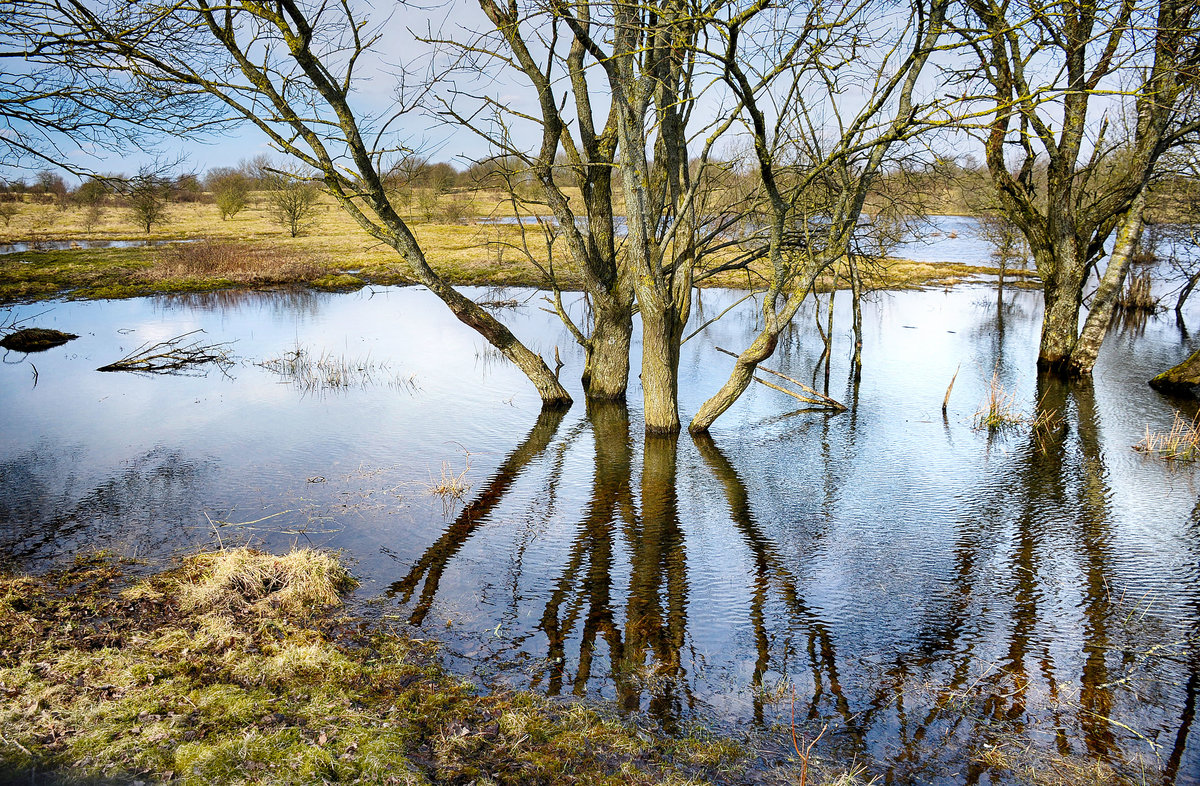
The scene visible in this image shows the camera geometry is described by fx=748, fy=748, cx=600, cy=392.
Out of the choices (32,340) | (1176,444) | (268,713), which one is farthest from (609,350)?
(32,340)

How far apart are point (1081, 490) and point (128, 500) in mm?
11955

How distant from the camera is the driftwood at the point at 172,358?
1670cm

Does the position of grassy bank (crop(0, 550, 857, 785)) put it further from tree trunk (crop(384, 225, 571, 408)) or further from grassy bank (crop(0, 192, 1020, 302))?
grassy bank (crop(0, 192, 1020, 302))

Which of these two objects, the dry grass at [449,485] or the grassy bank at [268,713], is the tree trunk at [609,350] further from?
the grassy bank at [268,713]

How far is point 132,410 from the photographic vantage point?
13.3 meters

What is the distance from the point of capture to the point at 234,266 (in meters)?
32.5

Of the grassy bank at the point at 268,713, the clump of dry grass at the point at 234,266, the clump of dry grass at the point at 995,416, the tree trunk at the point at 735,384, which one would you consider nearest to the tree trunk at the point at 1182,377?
the clump of dry grass at the point at 995,416

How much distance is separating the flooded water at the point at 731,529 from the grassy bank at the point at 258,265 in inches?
360

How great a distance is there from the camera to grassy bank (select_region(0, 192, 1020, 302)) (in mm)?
28984

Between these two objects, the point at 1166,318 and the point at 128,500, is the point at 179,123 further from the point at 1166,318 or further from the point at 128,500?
the point at 1166,318

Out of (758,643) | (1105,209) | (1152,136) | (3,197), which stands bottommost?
(758,643)

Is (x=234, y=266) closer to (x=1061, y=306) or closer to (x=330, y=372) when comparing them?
(x=330, y=372)

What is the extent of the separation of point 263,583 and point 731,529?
4929 mm

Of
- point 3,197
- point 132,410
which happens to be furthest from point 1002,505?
point 3,197
